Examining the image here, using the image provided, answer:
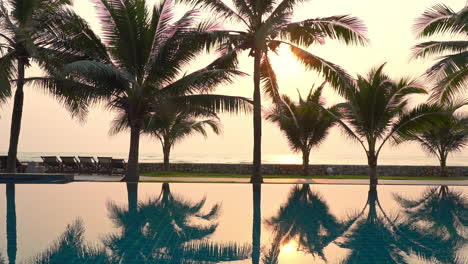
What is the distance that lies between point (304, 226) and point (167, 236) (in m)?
2.72

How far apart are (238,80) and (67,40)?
5.57m

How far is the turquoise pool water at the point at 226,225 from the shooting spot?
250 inches

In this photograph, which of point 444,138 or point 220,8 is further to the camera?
point 444,138

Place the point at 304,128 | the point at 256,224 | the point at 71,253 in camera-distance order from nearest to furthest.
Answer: the point at 71,253 < the point at 256,224 < the point at 304,128

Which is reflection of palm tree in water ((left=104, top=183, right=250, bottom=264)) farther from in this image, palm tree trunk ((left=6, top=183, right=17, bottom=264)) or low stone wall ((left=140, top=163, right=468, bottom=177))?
low stone wall ((left=140, top=163, right=468, bottom=177))

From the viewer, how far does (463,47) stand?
1590 centimetres

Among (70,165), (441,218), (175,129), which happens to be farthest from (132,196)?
(175,129)

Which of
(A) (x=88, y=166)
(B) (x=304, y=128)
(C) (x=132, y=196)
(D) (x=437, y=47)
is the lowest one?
(C) (x=132, y=196)

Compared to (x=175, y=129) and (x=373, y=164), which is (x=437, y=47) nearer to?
(x=373, y=164)

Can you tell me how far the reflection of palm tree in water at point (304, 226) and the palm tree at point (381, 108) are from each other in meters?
4.95

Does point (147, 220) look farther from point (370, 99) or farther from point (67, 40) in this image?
point (370, 99)

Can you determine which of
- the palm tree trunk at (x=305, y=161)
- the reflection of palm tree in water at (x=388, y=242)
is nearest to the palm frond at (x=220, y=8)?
the palm tree trunk at (x=305, y=161)

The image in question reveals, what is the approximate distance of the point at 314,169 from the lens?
25.3 meters

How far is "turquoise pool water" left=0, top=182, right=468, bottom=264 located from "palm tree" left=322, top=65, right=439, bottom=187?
287cm
